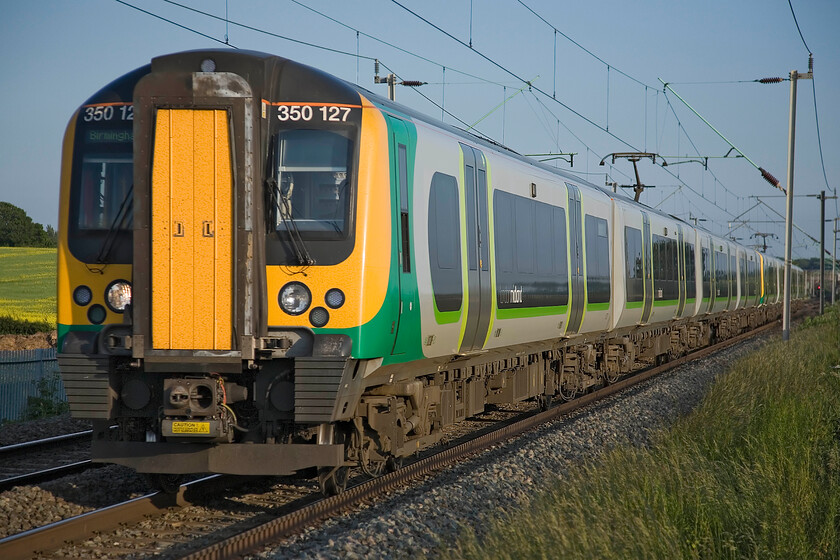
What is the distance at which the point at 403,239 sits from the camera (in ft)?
25.6

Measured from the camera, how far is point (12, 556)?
19.9ft

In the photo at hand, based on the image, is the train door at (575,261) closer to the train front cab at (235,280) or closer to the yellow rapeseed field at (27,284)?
the train front cab at (235,280)

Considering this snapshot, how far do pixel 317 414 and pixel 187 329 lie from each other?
1088 millimetres

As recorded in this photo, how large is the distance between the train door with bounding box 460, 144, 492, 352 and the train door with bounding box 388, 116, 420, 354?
1.49 meters

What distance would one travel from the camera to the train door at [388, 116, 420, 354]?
7.63 meters

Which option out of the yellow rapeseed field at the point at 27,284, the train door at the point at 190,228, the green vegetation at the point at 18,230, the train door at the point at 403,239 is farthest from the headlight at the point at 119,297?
the green vegetation at the point at 18,230

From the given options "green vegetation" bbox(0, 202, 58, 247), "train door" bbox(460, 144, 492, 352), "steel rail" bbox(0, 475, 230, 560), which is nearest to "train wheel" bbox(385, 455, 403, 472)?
"train door" bbox(460, 144, 492, 352)

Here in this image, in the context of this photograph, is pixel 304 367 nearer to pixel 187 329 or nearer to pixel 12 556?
pixel 187 329

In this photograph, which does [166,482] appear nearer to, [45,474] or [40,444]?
[45,474]

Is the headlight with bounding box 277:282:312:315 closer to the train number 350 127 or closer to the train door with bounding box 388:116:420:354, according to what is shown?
the train door with bounding box 388:116:420:354

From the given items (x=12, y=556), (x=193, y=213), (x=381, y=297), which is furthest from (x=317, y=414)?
(x=12, y=556)

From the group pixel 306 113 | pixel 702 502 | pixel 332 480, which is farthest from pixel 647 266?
pixel 306 113

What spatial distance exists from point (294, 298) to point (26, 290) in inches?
1300

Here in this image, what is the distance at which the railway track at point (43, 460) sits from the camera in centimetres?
852
